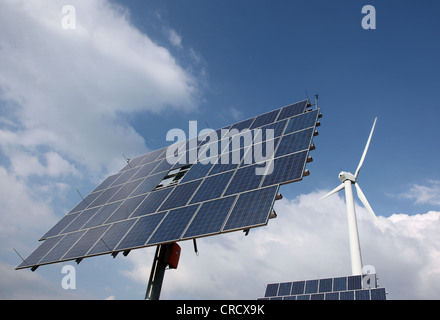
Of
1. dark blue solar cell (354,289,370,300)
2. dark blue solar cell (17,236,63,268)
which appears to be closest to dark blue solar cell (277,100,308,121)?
dark blue solar cell (17,236,63,268)

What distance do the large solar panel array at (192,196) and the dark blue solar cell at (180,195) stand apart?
78 millimetres

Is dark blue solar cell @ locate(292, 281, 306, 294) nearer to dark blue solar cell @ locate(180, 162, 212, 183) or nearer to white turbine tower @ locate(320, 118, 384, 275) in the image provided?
white turbine tower @ locate(320, 118, 384, 275)

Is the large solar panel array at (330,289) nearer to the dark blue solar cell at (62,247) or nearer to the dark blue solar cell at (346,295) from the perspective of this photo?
the dark blue solar cell at (346,295)

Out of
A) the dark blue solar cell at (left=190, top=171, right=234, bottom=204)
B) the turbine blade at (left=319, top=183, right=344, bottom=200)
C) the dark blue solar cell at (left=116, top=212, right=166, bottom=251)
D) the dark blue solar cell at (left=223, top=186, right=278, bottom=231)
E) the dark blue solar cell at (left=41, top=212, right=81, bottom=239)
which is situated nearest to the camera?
the dark blue solar cell at (left=223, top=186, right=278, bottom=231)

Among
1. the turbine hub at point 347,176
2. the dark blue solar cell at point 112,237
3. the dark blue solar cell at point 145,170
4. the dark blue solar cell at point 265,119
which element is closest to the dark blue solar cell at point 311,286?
the turbine hub at point 347,176

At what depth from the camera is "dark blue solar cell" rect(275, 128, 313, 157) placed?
15.4 meters

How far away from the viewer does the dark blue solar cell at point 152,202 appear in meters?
17.1

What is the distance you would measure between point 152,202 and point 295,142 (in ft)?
30.0

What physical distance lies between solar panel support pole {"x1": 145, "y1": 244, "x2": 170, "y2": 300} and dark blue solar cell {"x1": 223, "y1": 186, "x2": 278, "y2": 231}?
5.10m

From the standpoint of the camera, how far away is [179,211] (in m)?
15.4

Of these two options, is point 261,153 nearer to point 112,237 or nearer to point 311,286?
point 112,237

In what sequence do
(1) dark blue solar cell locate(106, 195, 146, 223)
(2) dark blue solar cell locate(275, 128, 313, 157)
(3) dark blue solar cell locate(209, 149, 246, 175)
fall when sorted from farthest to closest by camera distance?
(1) dark blue solar cell locate(106, 195, 146, 223) < (3) dark blue solar cell locate(209, 149, 246, 175) < (2) dark blue solar cell locate(275, 128, 313, 157)
